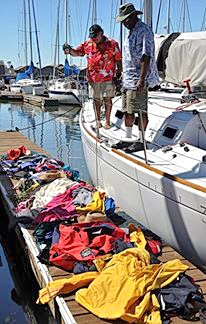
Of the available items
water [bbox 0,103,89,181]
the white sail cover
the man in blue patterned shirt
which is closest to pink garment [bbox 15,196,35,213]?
the man in blue patterned shirt

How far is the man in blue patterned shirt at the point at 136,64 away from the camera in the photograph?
480 centimetres

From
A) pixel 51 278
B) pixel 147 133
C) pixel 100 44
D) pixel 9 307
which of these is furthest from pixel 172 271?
pixel 100 44

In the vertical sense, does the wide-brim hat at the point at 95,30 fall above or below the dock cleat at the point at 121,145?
above

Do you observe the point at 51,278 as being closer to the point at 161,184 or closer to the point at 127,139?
the point at 161,184

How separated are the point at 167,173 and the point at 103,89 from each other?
9.16 ft

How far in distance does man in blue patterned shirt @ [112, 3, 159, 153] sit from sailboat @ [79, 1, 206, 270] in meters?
0.29

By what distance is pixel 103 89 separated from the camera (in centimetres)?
654

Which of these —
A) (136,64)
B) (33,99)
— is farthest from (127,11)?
(33,99)

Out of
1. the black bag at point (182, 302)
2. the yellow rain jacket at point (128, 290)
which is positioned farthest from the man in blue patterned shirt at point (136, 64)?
the black bag at point (182, 302)

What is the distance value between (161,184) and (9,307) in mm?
1873

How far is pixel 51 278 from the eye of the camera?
11.6ft

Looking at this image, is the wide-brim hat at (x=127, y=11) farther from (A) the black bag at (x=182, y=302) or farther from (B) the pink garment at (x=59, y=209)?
(A) the black bag at (x=182, y=302)

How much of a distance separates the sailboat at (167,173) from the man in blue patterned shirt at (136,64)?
29cm

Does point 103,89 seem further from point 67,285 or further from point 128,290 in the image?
point 128,290
